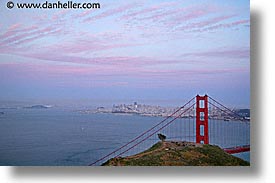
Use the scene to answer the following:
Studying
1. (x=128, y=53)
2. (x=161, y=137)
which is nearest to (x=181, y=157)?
(x=161, y=137)

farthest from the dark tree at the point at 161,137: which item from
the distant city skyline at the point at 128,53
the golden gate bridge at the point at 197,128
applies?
the distant city skyline at the point at 128,53

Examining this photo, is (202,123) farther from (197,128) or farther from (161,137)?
(161,137)

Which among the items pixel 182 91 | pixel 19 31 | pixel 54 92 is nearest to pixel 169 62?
pixel 182 91

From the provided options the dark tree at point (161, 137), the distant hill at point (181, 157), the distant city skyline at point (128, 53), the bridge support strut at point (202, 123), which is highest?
the distant city skyline at point (128, 53)

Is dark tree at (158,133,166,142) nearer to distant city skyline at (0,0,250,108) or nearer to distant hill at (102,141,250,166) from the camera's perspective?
distant hill at (102,141,250,166)

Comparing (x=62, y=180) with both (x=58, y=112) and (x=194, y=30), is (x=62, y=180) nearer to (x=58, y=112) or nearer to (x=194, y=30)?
(x=58, y=112)

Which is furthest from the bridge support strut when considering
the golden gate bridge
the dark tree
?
the dark tree

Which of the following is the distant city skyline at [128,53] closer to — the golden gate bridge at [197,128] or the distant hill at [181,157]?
the golden gate bridge at [197,128]
